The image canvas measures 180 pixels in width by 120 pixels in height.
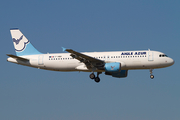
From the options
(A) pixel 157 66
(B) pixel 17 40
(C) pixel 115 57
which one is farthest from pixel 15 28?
(A) pixel 157 66

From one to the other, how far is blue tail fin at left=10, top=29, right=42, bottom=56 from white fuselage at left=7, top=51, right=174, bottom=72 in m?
2.03

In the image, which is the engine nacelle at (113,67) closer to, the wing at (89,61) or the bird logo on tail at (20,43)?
the wing at (89,61)

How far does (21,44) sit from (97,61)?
15439 mm

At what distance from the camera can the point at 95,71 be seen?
55.5 metres

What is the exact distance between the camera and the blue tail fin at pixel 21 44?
5916 cm

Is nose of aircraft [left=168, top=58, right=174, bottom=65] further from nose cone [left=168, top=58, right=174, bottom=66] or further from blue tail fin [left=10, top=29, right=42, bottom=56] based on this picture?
blue tail fin [left=10, top=29, right=42, bottom=56]

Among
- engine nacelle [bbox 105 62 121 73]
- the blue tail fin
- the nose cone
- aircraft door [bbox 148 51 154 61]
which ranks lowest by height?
engine nacelle [bbox 105 62 121 73]

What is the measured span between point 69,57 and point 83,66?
286 cm

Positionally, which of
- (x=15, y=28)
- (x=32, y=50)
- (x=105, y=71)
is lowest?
(x=105, y=71)

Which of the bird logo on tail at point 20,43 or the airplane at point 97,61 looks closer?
the airplane at point 97,61

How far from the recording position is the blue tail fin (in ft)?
194

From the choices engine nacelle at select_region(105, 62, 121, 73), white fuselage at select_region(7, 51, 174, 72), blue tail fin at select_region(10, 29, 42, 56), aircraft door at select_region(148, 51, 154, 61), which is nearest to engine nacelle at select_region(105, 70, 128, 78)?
white fuselage at select_region(7, 51, 174, 72)

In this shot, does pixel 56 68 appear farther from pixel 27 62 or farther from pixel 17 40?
pixel 17 40

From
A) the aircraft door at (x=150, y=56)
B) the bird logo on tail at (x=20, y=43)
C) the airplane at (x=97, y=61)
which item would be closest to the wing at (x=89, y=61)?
the airplane at (x=97, y=61)
